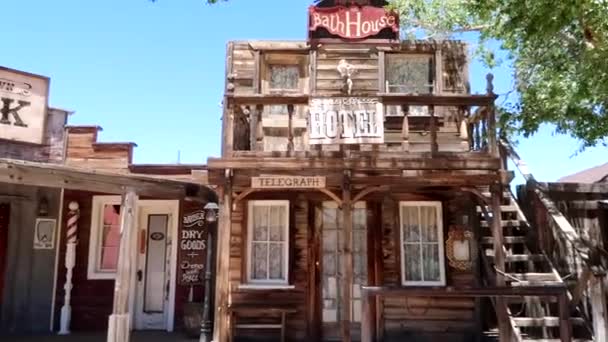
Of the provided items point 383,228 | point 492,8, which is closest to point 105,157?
point 383,228

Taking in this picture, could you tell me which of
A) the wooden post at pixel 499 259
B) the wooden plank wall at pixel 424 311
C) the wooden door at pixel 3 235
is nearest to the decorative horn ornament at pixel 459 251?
the wooden plank wall at pixel 424 311

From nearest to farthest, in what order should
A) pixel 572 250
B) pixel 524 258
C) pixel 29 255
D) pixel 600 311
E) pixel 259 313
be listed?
pixel 600 311 < pixel 572 250 < pixel 524 258 < pixel 259 313 < pixel 29 255

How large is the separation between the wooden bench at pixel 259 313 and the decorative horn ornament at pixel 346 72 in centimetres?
417

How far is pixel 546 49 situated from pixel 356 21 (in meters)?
3.11

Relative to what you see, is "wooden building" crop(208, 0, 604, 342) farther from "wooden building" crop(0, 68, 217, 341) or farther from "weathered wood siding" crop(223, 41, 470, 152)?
"wooden building" crop(0, 68, 217, 341)

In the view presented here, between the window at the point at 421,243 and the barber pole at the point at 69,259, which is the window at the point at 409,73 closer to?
the window at the point at 421,243

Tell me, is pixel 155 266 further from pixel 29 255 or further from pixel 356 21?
pixel 356 21

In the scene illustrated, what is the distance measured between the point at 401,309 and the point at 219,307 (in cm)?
345

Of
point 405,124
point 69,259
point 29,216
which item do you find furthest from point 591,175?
point 29,216

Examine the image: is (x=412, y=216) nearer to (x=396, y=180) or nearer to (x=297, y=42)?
(x=396, y=180)

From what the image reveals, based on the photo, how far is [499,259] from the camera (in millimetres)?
7234

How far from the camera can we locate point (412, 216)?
31.1ft

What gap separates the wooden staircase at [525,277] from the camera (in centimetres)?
705

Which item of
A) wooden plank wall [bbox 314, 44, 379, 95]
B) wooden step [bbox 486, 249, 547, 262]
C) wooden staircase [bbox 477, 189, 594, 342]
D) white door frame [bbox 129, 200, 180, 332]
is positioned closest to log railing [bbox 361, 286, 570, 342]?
wooden staircase [bbox 477, 189, 594, 342]
